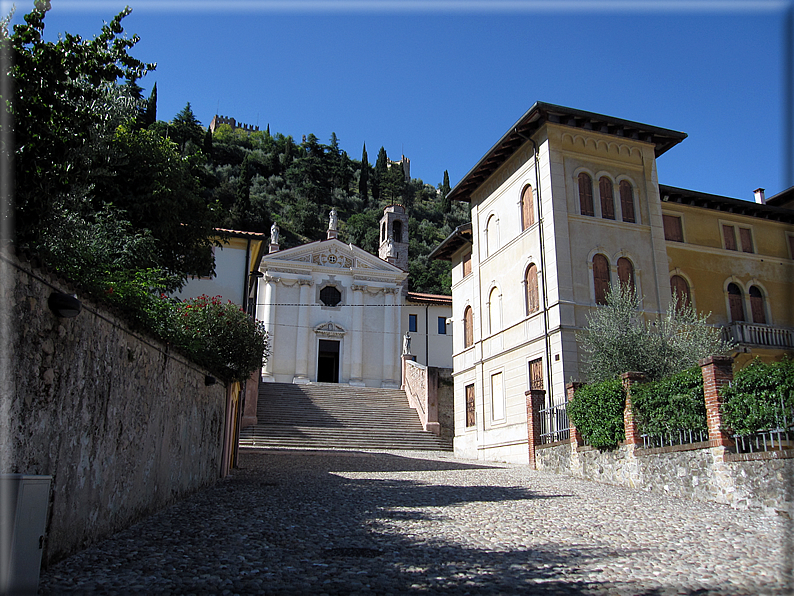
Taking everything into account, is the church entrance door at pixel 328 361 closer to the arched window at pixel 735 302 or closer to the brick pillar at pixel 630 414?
the arched window at pixel 735 302

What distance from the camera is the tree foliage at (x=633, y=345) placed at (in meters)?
14.2

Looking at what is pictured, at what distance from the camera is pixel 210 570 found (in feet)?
15.9

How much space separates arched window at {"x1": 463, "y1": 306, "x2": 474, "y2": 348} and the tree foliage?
7.55 meters

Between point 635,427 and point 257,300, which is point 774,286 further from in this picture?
point 257,300

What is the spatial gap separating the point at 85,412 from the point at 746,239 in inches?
903

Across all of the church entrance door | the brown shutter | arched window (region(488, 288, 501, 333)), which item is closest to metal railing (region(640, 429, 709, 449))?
arched window (region(488, 288, 501, 333))

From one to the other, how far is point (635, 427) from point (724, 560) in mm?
6145

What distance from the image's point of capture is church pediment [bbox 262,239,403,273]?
1369 inches

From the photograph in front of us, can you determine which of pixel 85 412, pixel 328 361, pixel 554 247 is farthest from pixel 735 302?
pixel 328 361

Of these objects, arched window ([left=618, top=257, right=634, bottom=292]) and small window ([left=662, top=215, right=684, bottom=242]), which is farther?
small window ([left=662, top=215, right=684, bottom=242])

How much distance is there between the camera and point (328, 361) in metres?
36.2

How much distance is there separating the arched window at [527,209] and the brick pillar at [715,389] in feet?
33.4

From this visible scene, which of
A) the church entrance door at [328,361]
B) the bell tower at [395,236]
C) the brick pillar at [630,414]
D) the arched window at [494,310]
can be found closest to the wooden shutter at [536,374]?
the arched window at [494,310]

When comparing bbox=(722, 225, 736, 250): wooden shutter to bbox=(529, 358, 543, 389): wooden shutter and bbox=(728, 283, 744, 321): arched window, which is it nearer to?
bbox=(728, 283, 744, 321): arched window
